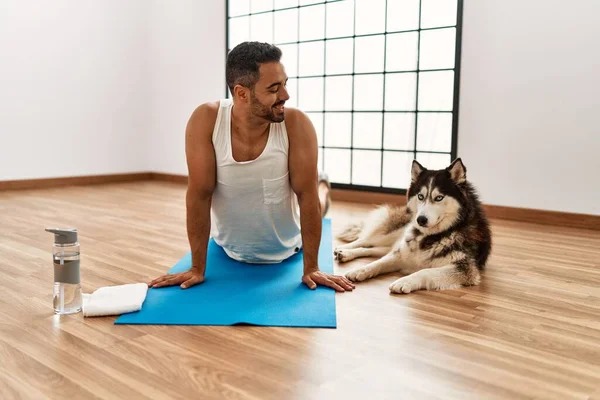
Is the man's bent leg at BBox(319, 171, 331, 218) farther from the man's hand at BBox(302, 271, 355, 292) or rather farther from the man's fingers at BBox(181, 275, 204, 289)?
the man's fingers at BBox(181, 275, 204, 289)

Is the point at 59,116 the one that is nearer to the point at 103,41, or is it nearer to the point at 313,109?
the point at 103,41

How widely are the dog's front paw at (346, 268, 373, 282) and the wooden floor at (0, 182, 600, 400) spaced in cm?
7

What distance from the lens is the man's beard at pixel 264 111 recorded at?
2.03 m

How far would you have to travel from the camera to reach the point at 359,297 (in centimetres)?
204

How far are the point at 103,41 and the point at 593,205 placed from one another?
539cm

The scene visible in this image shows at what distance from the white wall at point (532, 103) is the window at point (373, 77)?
19 centimetres

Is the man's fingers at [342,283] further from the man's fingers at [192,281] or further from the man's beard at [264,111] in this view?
the man's beard at [264,111]

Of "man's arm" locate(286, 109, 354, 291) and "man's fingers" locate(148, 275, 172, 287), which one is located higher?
"man's arm" locate(286, 109, 354, 291)

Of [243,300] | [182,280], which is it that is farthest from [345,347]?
[182,280]

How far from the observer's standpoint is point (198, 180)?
7.02 feet

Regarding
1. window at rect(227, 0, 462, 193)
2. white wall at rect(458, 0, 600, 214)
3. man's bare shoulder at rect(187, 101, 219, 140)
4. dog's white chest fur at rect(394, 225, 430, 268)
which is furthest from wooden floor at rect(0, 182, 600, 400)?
window at rect(227, 0, 462, 193)

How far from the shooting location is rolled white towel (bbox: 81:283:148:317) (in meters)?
1.80

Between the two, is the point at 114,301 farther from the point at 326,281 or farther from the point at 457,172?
the point at 457,172

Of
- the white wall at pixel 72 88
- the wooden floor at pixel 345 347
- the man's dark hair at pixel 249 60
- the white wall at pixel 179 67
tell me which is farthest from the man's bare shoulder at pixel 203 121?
the white wall at pixel 72 88
